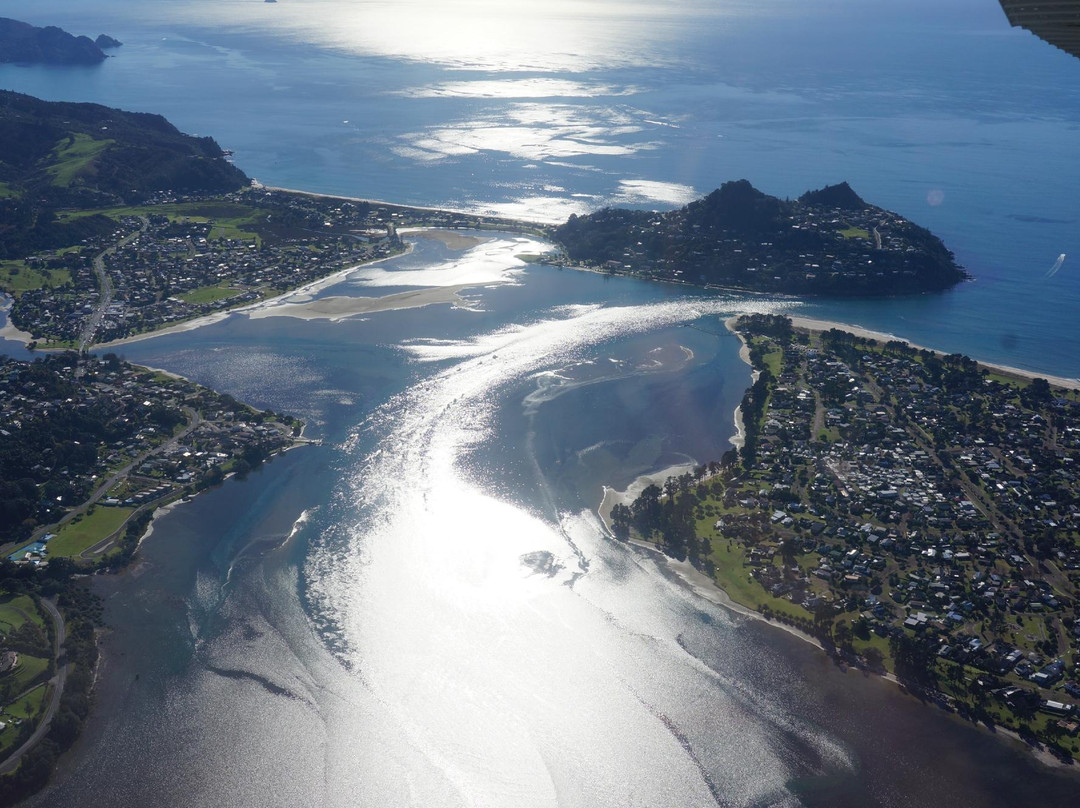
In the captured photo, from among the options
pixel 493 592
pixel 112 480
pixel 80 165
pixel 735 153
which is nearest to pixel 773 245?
pixel 735 153

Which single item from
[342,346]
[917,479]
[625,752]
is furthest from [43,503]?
[917,479]

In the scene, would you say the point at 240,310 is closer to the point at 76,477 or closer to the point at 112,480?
the point at 112,480

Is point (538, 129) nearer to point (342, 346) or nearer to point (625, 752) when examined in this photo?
point (342, 346)

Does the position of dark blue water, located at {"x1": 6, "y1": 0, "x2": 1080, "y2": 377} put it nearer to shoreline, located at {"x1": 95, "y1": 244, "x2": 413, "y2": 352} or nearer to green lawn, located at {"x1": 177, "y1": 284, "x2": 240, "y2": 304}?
shoreline, located at {"x1": 95, "y1": 244, "x2": 413, "y2": 352}

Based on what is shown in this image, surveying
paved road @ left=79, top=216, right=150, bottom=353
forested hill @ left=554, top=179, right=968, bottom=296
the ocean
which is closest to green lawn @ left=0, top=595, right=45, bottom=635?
the ocean

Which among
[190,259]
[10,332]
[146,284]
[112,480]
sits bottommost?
[112,480]
